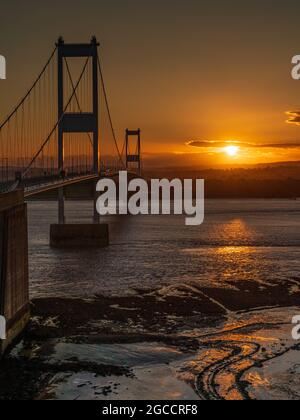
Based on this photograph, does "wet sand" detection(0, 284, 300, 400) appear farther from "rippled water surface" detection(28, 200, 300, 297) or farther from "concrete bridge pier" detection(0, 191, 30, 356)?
"rippled water surface" detection(28, 200, 300, 297)

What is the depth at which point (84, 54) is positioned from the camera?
2044 inches

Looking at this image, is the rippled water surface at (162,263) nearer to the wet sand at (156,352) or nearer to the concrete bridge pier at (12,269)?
the wet sand at (156,352)

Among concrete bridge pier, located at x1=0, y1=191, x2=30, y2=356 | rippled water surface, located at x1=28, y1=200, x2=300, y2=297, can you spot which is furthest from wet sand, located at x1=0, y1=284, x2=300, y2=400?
rippled water surface, located at x1=28, y1=200, x2=300, y2=297

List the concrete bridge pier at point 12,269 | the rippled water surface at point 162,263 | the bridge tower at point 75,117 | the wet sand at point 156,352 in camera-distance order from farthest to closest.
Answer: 1. the bridge tower at point 75,117
2. the rippled water surface at point 162,263
3. the concrete bridge pier at point 12,269
4. the wet sand at point 156,352

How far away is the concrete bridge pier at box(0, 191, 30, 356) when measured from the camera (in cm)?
1625

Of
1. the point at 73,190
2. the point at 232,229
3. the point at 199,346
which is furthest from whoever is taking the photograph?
the point at 232,229

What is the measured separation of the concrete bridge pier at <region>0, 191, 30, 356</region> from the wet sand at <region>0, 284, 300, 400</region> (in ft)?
1.58

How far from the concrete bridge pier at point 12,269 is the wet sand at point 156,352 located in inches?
18.9

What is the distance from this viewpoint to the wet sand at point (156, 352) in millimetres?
13367

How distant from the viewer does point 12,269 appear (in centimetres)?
1734

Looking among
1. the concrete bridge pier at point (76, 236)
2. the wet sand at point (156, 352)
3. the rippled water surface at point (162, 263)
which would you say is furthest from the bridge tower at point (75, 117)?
the wet sand at point (156, 352)
